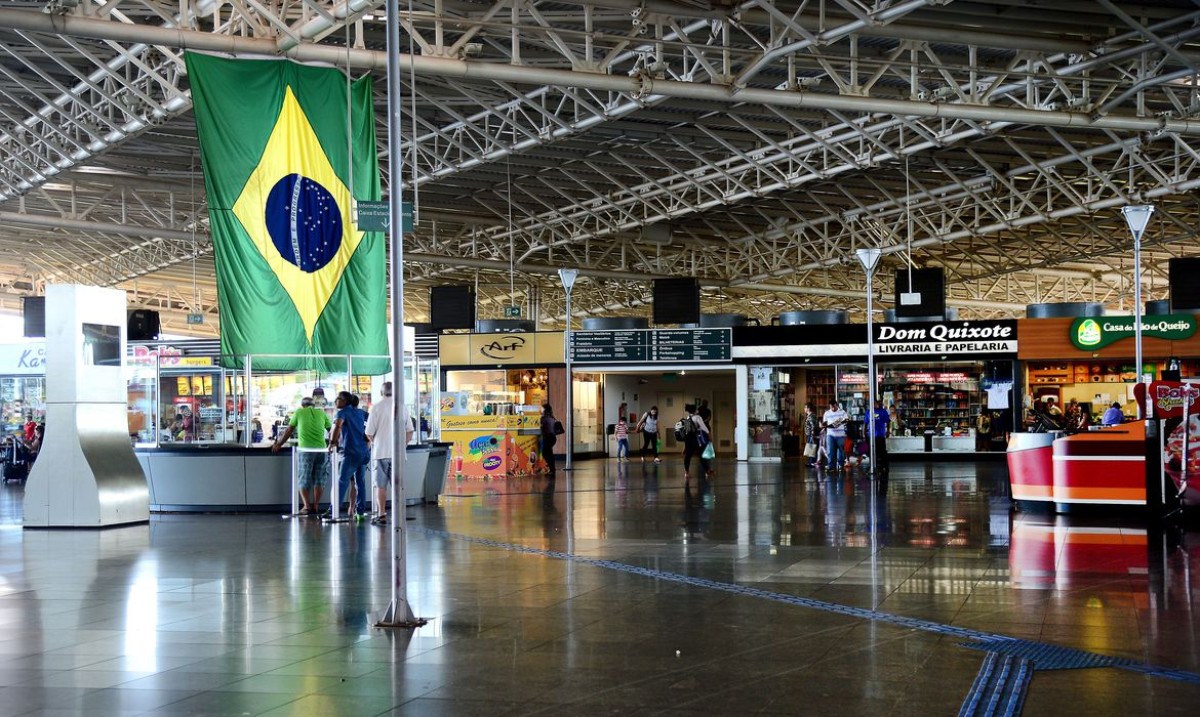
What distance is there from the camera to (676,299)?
113 feet

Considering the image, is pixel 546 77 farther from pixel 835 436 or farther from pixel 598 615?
pixel 598 615

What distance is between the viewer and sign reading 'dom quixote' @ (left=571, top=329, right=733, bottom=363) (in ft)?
112

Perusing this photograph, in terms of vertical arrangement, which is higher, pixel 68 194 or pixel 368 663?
pixel 68 194

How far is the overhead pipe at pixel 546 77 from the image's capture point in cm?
1816

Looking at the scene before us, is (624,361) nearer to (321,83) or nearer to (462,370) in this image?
(462,370)

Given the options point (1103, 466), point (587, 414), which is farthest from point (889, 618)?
point (587, 414)

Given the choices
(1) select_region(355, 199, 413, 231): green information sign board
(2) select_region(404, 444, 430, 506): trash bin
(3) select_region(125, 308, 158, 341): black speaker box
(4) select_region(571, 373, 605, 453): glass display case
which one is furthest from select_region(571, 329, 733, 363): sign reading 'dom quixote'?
(1) select_region(355, 199, 413, 231): green information sign board

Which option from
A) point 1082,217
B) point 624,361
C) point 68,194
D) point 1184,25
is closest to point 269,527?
point 1184,25

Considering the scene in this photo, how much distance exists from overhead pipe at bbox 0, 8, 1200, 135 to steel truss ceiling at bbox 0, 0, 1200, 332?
45 millimetres

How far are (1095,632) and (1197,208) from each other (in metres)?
35.3

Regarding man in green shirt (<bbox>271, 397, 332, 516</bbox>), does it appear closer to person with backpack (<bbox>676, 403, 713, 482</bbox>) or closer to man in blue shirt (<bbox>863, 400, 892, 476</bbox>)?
person with backpack (<bbox>676, 403, 713, 482</bbox>)

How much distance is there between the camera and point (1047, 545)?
41.0ft

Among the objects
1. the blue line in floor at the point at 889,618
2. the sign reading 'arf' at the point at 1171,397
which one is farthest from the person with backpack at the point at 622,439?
the blue line in floor at the point at 889,618

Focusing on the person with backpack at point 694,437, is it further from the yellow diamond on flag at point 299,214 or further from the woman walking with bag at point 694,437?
the yellow diamond on flag at point 299,214
